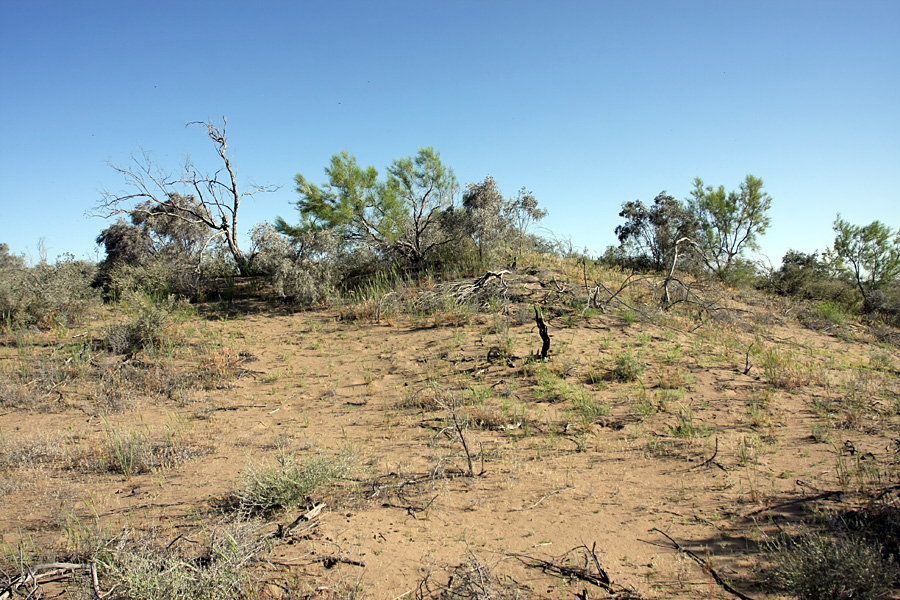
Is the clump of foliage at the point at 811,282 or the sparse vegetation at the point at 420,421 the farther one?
the clump of foliage at the point at 811,282

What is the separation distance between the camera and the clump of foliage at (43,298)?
9.70m

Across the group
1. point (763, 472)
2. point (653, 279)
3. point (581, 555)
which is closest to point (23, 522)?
point (581, 555)

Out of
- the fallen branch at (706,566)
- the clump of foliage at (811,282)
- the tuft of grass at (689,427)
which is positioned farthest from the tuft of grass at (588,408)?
the clump of foliage at (811,282)

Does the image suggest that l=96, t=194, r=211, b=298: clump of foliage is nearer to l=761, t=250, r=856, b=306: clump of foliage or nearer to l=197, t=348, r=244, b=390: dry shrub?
l=197, t=348, r=244, b=390: dry shrub

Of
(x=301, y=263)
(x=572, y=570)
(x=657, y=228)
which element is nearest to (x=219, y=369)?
(x=301, y=263)

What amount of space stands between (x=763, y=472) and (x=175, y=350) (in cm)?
882

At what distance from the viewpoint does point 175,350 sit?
28.0 feet

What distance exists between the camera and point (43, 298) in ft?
32.1

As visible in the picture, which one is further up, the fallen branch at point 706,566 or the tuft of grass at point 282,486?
the tuft of grass at point 282,486

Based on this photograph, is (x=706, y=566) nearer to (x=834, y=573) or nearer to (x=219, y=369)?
(x=834, y=573)

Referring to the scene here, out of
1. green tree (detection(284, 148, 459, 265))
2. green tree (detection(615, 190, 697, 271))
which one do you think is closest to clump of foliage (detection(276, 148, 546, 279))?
green tree (detection(284, 148, 459, 265))

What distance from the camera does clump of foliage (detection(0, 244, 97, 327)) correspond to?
31.8 feet

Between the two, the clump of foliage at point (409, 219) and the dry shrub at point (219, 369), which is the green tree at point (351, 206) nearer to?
the clump of foliage at point (409, 219)

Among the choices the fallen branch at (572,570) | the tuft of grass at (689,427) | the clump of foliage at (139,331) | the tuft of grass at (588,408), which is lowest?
the fallen branch at (572,570)
